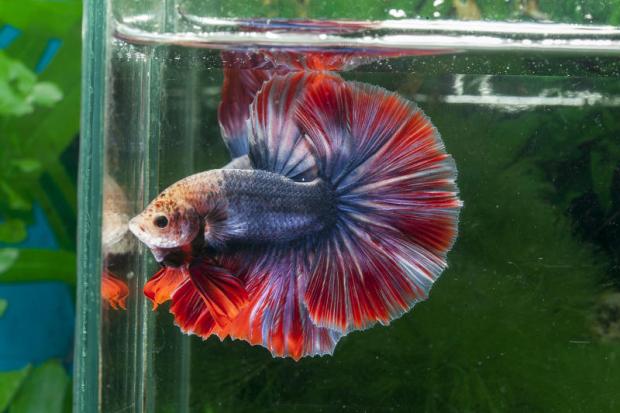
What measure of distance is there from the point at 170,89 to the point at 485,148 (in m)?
0.49

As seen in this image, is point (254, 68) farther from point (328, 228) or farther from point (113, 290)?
point (113, 290)

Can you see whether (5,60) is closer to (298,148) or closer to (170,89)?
(170,89)

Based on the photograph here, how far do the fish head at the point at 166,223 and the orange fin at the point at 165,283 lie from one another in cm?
6

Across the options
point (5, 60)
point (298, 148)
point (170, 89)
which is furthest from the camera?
point (5, 60)

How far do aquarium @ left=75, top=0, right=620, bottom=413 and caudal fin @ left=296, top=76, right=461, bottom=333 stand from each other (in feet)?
0.36

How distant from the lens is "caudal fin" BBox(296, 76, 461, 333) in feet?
2.29

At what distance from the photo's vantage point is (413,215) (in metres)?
0.70

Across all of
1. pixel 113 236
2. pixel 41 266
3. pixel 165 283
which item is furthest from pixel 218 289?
pixel 41 266

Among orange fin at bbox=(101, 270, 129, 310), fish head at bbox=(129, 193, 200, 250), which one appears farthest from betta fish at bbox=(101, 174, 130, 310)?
fish head at bbox=(129, 193, 200, 250)

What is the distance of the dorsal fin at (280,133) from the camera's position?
0.68m

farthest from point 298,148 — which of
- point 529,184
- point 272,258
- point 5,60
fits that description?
point 5,60

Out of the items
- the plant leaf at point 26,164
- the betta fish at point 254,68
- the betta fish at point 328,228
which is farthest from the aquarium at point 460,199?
the plant leaf at point 26,164

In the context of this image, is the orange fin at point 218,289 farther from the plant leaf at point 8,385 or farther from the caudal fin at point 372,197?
the plant leaf at point 8,385

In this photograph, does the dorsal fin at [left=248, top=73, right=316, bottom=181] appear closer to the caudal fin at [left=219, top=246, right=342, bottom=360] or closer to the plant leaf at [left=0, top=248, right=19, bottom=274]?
the caudal fin at [left=219, top=246, right=342, bottom=360]
